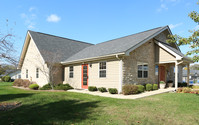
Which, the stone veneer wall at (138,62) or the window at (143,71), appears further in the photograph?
the window at (143,71)

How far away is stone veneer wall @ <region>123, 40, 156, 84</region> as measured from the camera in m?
11.7

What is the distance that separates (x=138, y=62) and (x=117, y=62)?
2.34m

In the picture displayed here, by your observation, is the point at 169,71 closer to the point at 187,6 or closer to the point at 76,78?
the point at 187,6

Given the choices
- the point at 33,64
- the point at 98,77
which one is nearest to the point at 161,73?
the point at 98,77

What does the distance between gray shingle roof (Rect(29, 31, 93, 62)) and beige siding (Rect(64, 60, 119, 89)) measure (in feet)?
10.0

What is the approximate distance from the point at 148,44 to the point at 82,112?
34.0 feet

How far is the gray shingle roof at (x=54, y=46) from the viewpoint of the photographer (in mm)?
16766

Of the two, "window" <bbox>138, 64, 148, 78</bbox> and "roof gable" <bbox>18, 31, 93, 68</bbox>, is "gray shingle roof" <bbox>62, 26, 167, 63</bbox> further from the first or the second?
"roof gable" <bbox>18, 31, 93, 68</bbox>

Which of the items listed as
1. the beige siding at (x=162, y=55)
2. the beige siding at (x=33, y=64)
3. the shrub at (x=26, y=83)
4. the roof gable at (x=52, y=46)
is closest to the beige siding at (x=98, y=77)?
the roof gable at (x=52, y=46)

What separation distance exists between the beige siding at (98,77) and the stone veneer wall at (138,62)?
2.33 ft

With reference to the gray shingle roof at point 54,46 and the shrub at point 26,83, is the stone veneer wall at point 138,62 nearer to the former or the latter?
the gray shingle roof at point 54,46

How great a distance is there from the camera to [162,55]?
1400 cm

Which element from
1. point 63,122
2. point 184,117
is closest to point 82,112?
point 63,122

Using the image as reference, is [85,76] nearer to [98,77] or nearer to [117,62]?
[98,77]
